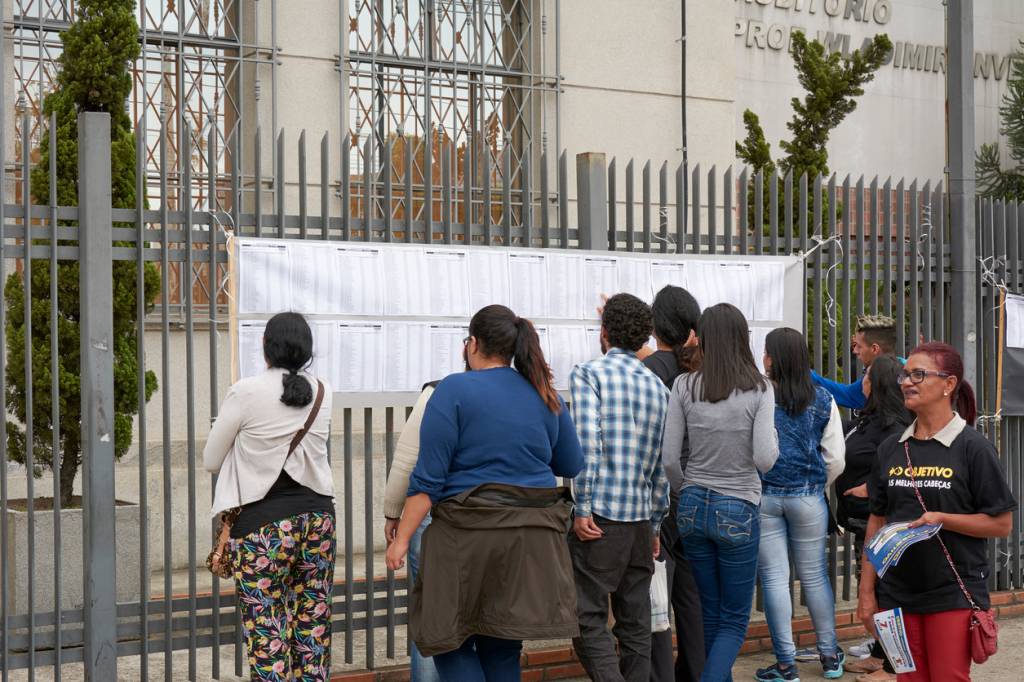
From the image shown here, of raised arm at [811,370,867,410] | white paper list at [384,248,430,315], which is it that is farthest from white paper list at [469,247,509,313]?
raised arm at [811,370,867,410]

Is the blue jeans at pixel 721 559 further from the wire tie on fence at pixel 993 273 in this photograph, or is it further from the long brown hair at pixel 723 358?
the wire tie on fence at pixel 993 273

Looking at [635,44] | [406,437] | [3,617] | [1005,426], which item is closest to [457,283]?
[406,437]

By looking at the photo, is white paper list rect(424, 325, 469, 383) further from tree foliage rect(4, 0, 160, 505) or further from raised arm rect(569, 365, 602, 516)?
tree foliage rect(4, 0, 160, 505)

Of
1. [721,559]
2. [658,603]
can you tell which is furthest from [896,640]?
[658,603]

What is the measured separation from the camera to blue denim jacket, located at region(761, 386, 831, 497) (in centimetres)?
607

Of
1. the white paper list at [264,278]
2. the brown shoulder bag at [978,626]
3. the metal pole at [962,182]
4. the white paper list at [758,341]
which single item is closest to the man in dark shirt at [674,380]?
the white paper list at [758,341]

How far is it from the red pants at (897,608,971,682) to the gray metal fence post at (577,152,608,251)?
2.95 metres

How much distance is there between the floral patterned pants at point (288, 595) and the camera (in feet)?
16.2

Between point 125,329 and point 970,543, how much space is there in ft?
17.1

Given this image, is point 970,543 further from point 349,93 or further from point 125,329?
point 349,93

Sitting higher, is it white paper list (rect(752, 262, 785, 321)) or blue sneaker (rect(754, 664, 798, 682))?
white paper list (rect(752, 262, 785, 321))

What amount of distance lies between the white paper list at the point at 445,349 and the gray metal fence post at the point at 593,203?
957 millimetres

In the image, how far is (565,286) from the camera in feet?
21.4

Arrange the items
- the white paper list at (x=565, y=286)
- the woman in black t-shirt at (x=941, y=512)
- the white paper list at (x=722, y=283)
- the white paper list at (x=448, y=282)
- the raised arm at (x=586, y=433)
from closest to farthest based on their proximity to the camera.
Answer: the woman in black t-shirt at (x=941, y=512), the raised arm at (x=586, y=433), the white paper list at (x=448, y=282), the white paper list at (x=565, y=286), the white paper list at (x=722, y=283)
